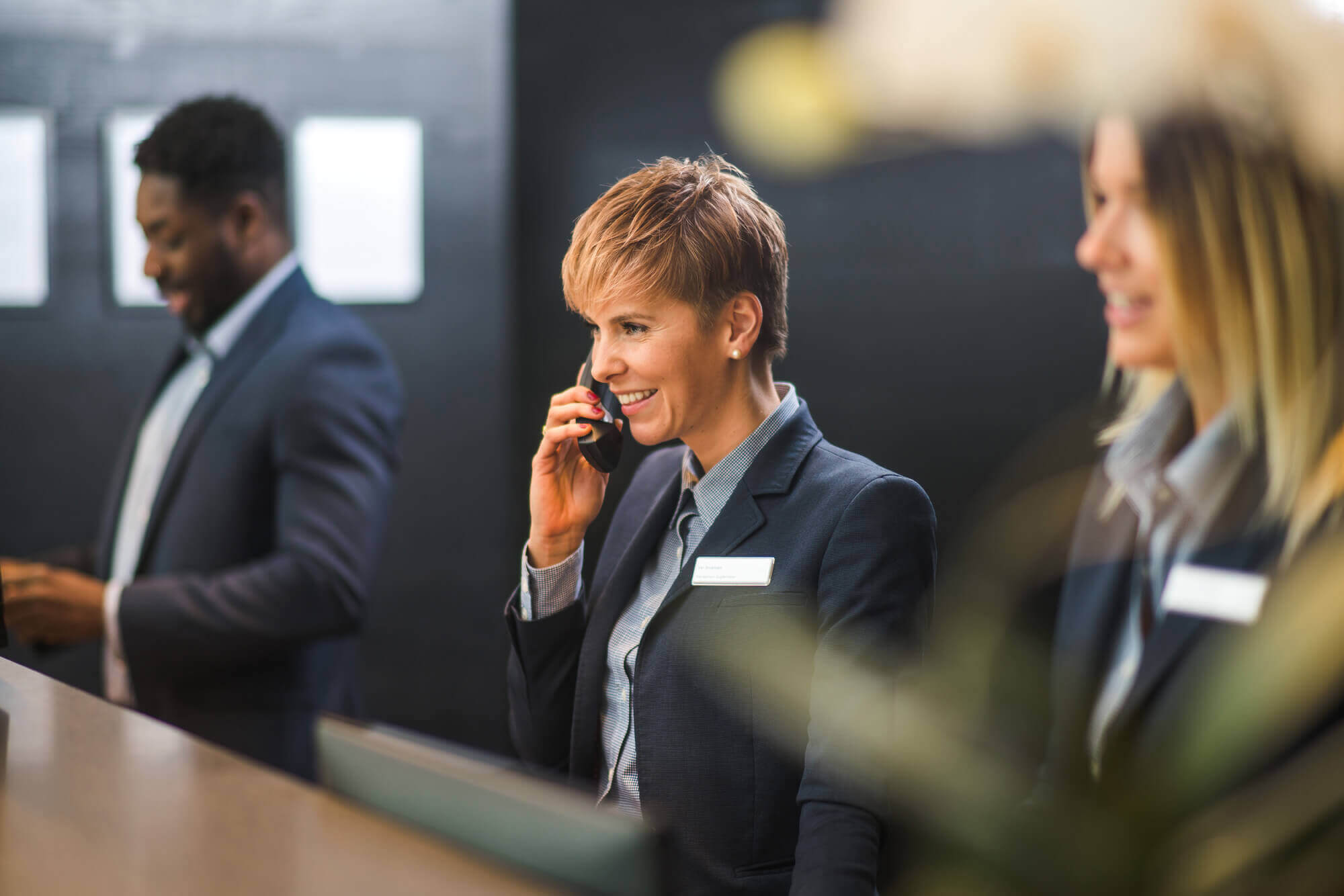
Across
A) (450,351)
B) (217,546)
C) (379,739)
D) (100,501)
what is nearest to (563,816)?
(379,739)

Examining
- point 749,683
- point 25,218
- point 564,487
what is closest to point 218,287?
point 25,218

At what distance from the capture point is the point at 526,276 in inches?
116

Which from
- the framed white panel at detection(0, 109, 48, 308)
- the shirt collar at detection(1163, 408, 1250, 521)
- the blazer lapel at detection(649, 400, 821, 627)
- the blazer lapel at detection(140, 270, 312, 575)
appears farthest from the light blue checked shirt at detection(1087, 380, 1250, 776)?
the framed white panel at detection(0, 109, 48, 308)

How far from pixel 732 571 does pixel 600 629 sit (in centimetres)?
25

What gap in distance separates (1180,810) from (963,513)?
0.50 metres

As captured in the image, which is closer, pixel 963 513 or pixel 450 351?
pixel 963 513

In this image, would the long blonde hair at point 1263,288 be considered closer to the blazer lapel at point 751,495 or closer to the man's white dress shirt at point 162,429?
the blazer lapel at point 751,495

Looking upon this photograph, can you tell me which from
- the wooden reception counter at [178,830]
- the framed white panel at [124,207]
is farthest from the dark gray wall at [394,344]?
the wooden reception counter at [178,830]

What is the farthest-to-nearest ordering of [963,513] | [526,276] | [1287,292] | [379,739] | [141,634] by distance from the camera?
[526,276]
[141,634]
[963,513]
[1287,292]
[379,739]

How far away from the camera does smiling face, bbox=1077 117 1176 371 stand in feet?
4.73

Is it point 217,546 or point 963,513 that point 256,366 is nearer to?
point 217,546

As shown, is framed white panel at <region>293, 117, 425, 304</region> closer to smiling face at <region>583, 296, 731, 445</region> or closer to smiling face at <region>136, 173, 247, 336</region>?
smiling face at <region>136, 173, 247, 336</region>

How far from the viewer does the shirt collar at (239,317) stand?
9.13ft

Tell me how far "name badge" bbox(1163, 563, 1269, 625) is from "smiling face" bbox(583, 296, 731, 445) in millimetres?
744
